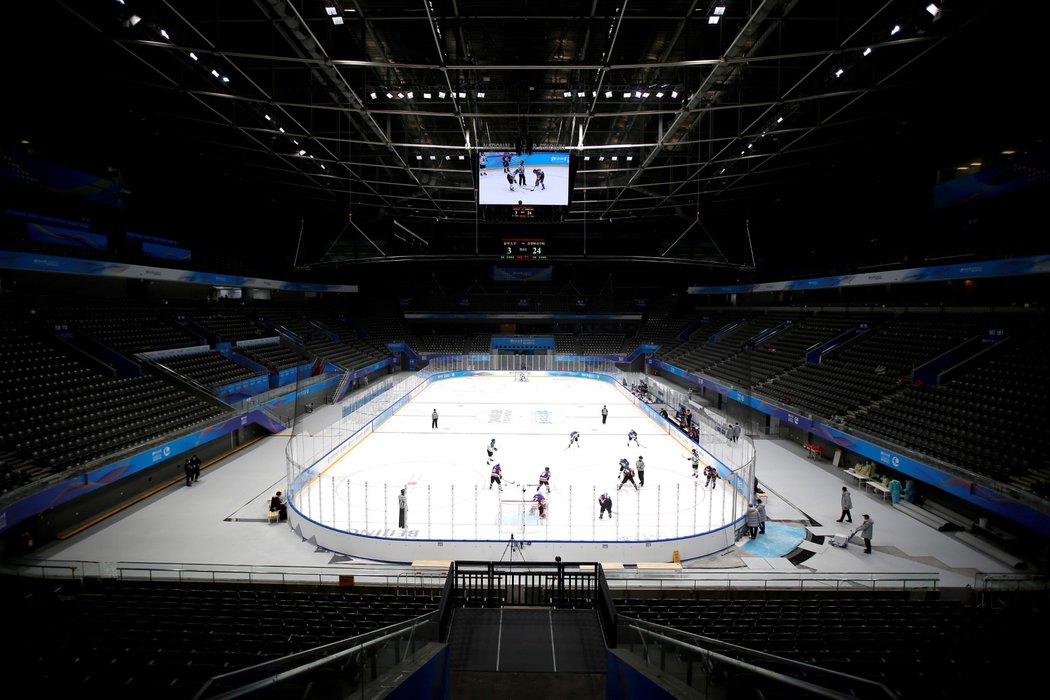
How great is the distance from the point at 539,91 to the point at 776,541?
17.2 metres

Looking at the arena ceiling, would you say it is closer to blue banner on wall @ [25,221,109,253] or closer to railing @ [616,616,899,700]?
blue banner on wall @ [25,221,109,253]

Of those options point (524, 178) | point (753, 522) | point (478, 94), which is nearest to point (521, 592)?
point (753, 522)

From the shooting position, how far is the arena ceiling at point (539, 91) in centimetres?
1161

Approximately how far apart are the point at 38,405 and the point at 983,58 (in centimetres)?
2840

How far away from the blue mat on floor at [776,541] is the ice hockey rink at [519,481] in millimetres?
789

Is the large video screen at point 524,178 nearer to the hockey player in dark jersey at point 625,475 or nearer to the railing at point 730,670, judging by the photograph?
the hockey player in dark jersey at point 625,475

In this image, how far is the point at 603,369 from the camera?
146 ft

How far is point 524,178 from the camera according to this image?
1652 centimetres

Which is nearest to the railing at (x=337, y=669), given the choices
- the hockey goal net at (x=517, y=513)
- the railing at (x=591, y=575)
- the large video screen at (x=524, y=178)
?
the railing at (x=591, y=575)

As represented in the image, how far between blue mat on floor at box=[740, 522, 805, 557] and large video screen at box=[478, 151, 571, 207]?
38.7ft

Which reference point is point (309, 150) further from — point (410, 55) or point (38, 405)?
point (38, 405)

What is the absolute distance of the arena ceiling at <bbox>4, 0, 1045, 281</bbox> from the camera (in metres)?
11.6

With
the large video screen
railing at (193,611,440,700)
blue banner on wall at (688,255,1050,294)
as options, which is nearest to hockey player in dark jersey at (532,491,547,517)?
railing at (193,611,440,700)

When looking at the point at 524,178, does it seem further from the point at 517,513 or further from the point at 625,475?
the point at 517,513
